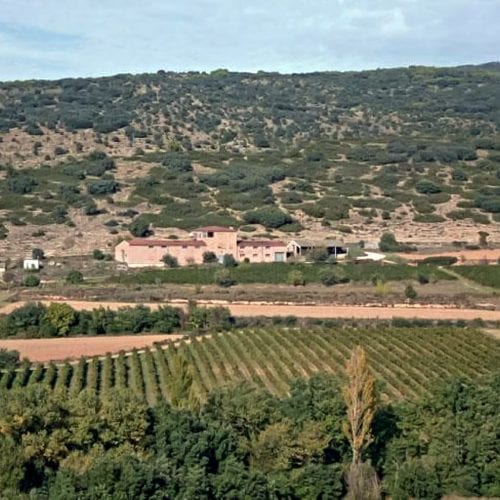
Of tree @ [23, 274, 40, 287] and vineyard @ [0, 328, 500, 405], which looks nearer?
vineyard @ [0, 328, 500, 405]

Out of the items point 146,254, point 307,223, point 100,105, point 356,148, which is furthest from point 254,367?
point 100,105

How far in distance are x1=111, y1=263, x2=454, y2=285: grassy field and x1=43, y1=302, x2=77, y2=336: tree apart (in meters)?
12.9

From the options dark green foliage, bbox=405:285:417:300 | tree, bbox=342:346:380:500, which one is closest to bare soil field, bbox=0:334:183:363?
dark green foliage, bbox=405:285:417:300

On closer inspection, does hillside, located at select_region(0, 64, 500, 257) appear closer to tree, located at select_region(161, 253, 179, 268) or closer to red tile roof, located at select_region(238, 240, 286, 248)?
red tile roof, located at select_region(238, 240, 286, 248)

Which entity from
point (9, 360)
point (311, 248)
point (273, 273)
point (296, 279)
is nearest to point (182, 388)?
point (9, 360)

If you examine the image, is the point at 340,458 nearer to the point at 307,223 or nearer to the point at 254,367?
the point at 254,367

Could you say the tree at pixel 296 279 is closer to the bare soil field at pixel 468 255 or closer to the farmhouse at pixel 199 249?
the farmhouse at pixel 199 249

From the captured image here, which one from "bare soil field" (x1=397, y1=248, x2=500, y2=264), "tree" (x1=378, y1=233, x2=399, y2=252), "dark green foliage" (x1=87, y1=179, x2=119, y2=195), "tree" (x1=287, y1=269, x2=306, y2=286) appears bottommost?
"tree" (x1=287, y1=269, x2=306, y2=286)

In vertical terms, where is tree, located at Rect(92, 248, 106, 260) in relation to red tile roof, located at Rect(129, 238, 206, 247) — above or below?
below

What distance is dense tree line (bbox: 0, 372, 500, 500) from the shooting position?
78.4 ft

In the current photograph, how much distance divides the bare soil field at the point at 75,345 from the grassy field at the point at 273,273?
14.5 meters

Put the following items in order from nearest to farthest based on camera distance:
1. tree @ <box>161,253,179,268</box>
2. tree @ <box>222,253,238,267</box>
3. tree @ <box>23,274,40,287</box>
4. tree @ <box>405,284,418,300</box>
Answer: tree @ <box>405,284,418,300</box>
tree @ <box>23,274,40,287</box>
tree @ <box>222,253,238,267</box>
tree @ <box>161,253,179,268</box>

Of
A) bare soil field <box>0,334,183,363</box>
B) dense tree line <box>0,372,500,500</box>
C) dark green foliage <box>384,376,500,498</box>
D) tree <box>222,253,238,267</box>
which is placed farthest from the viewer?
tree <box>222,253,238,267</box>

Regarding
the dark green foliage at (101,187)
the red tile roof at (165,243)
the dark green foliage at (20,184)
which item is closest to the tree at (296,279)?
the red tile roof at (165,243)
